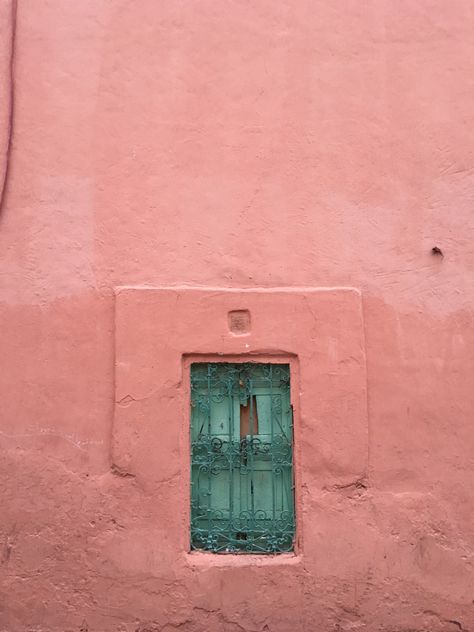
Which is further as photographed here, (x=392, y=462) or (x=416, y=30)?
(x=416, y=30)

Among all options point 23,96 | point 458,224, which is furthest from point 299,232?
point 23,96

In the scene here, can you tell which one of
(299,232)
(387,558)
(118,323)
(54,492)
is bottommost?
(387,558)

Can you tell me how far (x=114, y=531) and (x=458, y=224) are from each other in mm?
2538

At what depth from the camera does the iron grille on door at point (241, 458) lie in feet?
13.1

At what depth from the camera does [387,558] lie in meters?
3.88

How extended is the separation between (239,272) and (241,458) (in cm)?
103

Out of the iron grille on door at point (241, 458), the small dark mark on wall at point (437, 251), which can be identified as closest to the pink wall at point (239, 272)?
the small dark mark on wall at point (437, 251)

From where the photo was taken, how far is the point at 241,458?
4.03m

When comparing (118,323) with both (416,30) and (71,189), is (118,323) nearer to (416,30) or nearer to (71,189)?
(71,189)

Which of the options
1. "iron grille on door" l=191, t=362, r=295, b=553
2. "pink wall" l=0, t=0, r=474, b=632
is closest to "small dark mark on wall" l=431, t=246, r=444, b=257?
"pink wall" l=0, t=0, r=474, b=632

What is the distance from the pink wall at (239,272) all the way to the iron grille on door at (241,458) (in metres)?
0.13

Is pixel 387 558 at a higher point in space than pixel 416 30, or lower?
lower

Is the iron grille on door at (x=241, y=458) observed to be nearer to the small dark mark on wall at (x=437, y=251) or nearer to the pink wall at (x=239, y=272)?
the pink wall at (x=239, y=272)

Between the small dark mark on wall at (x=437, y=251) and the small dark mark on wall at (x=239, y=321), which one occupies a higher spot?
the small dark mark on wall at (x=437, y=251)
